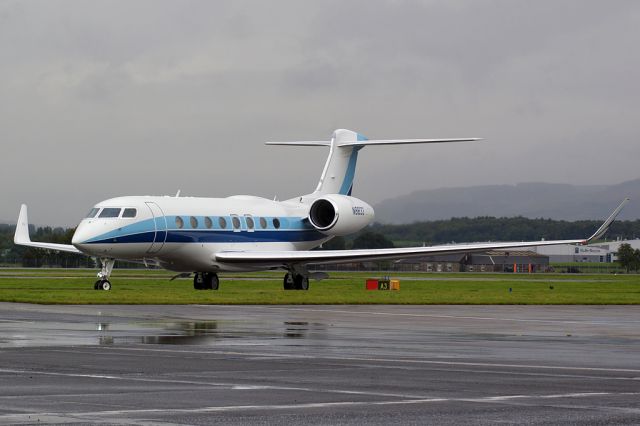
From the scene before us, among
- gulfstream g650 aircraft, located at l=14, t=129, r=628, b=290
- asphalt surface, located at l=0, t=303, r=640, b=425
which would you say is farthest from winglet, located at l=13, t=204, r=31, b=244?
asphalt surface, located at l=0, t=303, r=640, b=425

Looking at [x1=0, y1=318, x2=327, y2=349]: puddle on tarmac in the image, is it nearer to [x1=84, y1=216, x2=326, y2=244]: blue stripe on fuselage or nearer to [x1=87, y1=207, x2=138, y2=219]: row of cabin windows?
[x1=84, y1=216, x2=326, y2=244]: blue stripe on fuselage

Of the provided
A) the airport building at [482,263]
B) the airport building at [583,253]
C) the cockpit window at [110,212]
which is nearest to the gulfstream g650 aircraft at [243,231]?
the cockpit window at [110,212]

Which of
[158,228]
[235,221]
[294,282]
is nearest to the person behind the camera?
[158,228]

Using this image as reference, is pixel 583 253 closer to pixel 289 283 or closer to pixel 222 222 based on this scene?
pixel 289 283

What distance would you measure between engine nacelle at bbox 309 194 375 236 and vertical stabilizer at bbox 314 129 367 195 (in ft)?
10.4

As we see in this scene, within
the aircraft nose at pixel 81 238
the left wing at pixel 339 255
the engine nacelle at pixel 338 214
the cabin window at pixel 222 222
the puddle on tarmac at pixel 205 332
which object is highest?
the engine nacelle at pixel 338 214

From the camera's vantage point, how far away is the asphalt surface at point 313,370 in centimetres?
1134

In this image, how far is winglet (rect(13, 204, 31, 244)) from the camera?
66125 mm

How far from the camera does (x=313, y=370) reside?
15.5 metres

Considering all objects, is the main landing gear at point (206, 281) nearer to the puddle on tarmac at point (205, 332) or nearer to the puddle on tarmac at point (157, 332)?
the puddle on tarmac at point (157, 332)

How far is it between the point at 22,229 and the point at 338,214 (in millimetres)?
22200

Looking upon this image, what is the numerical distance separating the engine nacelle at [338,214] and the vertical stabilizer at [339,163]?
3.17 meters

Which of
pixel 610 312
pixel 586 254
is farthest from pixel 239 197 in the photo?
pixel 586 254

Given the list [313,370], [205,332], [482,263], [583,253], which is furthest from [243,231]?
[583,253]
